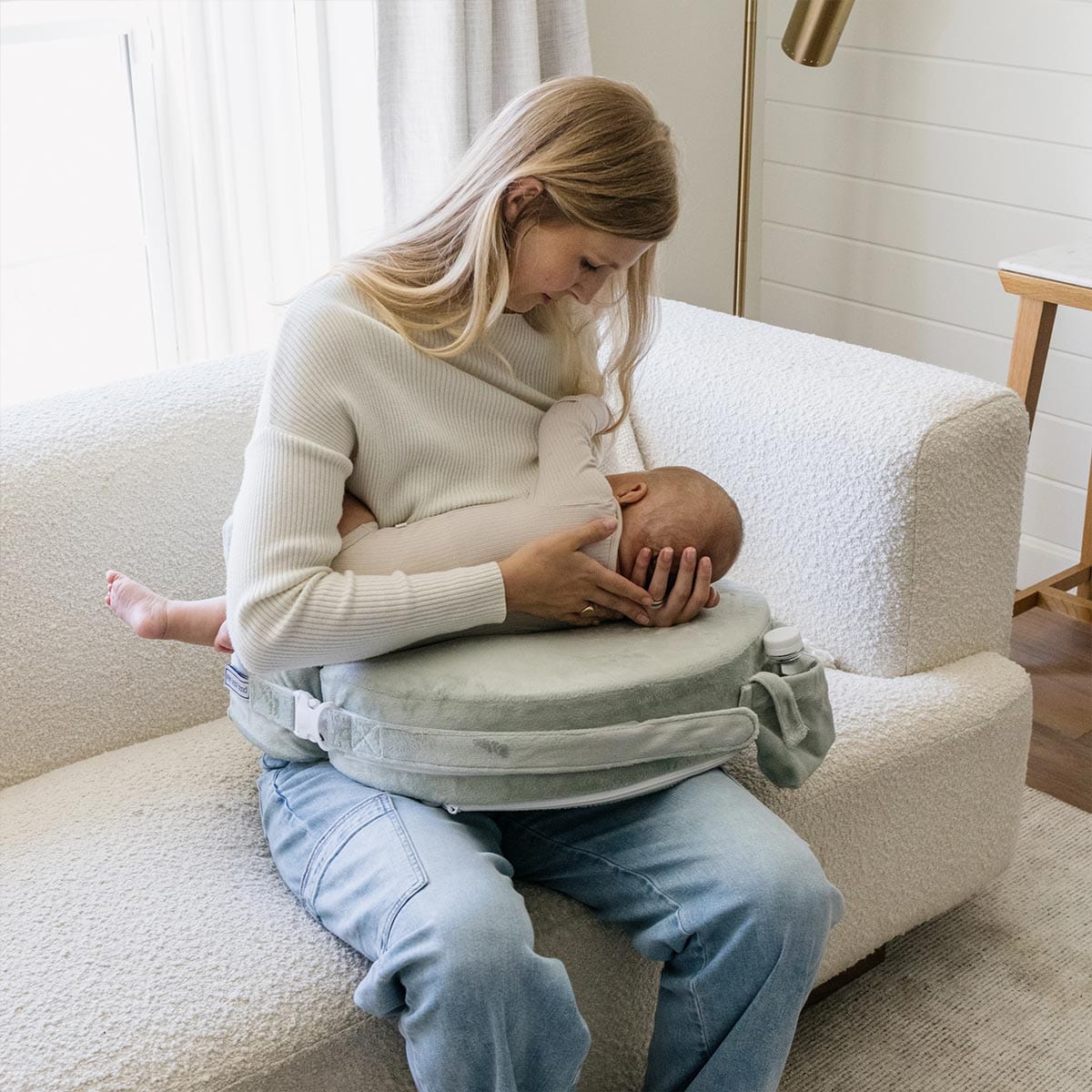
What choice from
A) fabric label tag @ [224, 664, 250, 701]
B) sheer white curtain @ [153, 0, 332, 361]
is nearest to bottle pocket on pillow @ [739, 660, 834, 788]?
fabric label tag @ [224, 664, 250, 701]

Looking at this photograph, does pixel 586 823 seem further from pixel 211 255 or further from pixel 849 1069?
pixel 211 255

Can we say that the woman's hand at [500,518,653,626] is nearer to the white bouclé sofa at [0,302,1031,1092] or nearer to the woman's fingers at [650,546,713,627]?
the woman's fingers at [650,546,713,627]

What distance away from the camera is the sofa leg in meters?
1.56

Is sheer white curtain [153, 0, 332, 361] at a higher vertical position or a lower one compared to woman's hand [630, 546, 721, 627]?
higher

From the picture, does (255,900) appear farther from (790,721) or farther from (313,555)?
(790,721)

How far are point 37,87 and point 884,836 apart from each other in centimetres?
161

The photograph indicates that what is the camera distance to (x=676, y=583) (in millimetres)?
1246

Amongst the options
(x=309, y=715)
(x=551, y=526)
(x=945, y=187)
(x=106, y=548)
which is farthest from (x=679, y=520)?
(x=945, y=187)

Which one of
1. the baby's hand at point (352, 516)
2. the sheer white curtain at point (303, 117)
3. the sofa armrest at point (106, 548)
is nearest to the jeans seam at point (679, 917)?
the baby's hand at point (352, 516)

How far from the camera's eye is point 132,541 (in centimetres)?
150

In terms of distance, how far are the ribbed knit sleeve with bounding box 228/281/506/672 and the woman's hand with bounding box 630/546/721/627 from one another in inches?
5.9

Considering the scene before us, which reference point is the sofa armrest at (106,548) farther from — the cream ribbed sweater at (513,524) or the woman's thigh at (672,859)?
the woman's thigh at (672,859)

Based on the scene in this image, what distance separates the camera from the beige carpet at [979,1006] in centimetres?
146

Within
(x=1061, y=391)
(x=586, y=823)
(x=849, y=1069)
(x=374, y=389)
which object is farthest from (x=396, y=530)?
(x=1061, y=391)
